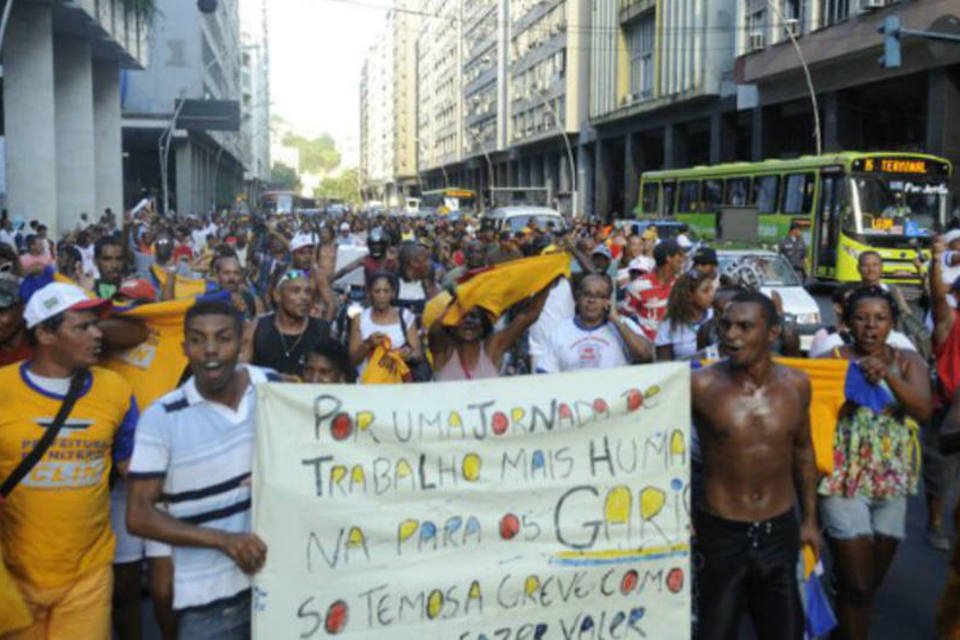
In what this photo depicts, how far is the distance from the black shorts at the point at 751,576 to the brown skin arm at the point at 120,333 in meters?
2.75

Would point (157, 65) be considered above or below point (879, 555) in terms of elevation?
above

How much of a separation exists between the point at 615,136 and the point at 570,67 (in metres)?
6.92

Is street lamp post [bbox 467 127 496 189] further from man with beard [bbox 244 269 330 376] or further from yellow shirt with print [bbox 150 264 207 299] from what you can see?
man with beard [bbox 244 269 330 376]

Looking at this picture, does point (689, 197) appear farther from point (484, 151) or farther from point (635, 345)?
point (484, 151)

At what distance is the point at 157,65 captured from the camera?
6097cm

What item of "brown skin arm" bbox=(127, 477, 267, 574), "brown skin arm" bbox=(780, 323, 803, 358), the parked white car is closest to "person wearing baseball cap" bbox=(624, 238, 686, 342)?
"brown skin arm" bbox=(780, 323, 803, 358)

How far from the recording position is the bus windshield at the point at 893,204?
76.6ft

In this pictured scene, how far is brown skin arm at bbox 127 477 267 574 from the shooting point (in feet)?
11.4

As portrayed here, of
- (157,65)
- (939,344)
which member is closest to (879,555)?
(939,344)

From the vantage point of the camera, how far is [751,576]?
13.7 feet

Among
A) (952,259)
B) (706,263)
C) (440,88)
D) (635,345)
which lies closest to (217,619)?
(635,345)

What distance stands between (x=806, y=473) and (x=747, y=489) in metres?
0.41

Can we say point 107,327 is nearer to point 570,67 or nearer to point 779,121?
point 779,121

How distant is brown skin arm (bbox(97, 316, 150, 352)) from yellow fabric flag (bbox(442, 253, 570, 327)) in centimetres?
169
